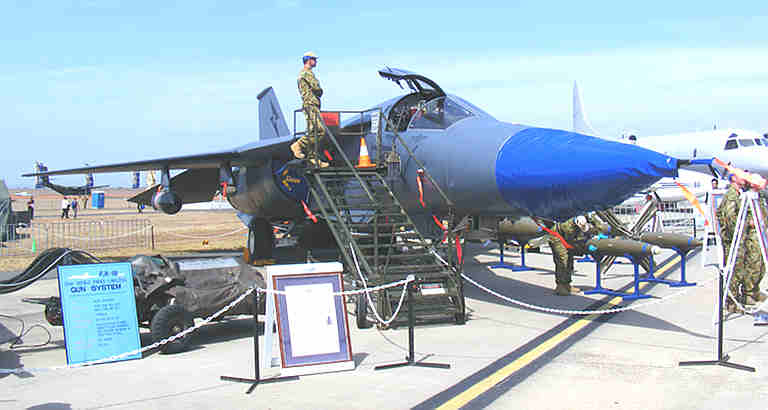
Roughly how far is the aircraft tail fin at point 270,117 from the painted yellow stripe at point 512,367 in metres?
12.3

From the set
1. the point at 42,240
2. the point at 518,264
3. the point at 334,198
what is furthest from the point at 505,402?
the point at 42,240

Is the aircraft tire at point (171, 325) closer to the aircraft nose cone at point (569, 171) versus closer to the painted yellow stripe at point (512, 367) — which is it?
the painted yellow stripe at point (512, 367)

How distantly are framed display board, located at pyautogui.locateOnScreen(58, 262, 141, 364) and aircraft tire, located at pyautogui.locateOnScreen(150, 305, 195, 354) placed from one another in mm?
193

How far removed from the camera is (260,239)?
1525 centimetres

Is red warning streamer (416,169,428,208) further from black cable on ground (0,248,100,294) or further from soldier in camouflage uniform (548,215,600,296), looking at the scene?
black cable on ground (0,248,100,294)

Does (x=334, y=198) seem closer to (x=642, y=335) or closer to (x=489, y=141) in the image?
(x=489, y=141)

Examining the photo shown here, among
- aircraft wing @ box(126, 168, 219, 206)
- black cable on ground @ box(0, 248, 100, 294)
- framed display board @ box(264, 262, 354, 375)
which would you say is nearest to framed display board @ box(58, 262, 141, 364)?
black cable on ground @ box(0, 248, 100, 294)

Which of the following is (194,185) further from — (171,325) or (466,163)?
(171,325)

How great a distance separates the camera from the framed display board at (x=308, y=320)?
5.75 metres

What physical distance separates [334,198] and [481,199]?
2251 millimetres

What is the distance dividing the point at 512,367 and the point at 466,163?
295cm

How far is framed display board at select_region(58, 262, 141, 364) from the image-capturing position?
19.8 ft

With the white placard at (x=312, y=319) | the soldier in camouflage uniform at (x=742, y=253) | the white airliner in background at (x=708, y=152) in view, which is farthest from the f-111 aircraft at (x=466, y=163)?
the white airliner in background at (x=708, y=152)

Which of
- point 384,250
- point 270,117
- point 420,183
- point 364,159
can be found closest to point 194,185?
point 270,117
